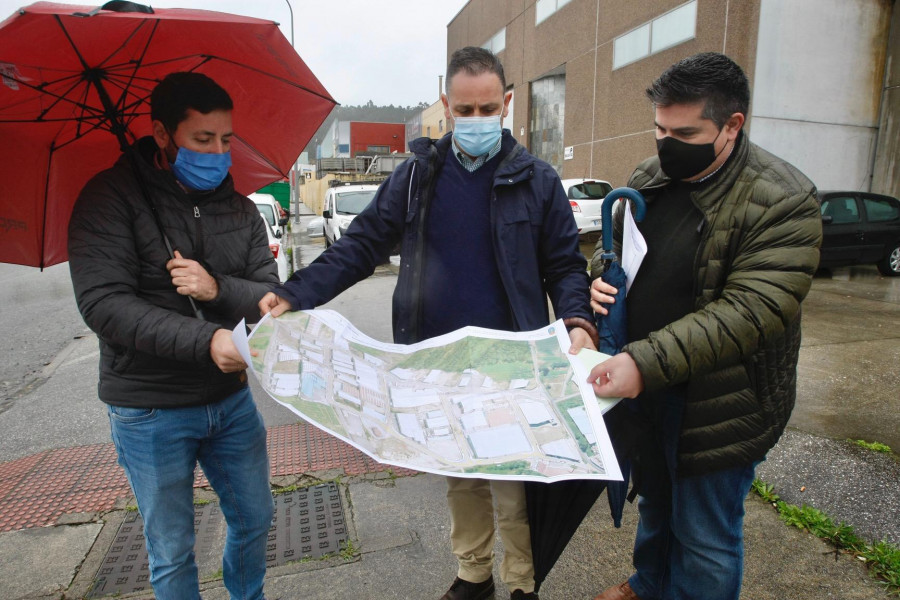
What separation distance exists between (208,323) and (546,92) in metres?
24.2

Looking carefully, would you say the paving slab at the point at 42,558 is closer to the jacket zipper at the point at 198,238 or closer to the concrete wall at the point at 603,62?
the jacket zipper at the point at 198,238

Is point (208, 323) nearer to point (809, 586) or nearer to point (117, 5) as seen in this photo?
point (117, 5)

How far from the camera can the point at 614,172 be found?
1866 centimetres

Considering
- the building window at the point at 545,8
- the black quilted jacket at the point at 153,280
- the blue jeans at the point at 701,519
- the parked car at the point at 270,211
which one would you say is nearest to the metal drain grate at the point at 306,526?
the black quilted jacket at the point at 153,280

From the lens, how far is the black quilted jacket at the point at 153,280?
1.69 m

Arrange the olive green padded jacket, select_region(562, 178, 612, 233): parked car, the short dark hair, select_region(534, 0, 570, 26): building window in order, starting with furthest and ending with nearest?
select_region(534, 0, 570, 26): building window → select_region(562, 178, 612, 233): parked car → the short dark hair → the olive green padded jacket

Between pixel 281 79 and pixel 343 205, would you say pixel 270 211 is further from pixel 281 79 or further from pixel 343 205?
pixel 281 79

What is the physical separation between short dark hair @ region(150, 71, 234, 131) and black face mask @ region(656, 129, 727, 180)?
1.40 metres

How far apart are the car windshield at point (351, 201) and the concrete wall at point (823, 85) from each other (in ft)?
31.1

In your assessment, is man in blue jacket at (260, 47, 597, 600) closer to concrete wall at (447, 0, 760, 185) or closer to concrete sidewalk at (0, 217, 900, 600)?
concrete sidewalk at (0, 217, 900, 600)

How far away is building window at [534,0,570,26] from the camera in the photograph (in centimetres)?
2193

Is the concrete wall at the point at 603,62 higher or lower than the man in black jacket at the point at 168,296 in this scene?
higher

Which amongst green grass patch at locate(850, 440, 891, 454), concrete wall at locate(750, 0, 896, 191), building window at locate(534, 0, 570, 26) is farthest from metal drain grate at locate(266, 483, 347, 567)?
building window at locate(534, 0, 570, 26)

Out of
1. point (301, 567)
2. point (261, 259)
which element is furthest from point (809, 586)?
point (261, 259)
